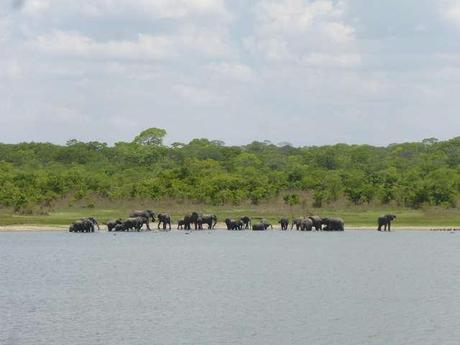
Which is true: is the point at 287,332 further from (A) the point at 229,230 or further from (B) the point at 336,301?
(A) the point at 229,230

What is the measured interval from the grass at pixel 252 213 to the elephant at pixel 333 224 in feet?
8.64

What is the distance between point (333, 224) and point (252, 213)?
9.75 metres

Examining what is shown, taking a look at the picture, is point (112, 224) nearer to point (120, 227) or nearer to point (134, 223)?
point (120, 227)

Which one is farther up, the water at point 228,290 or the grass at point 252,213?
the grass at point 252,213

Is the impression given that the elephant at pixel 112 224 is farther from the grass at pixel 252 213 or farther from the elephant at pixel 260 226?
the elephant at pixel 260 226

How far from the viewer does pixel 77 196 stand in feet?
284

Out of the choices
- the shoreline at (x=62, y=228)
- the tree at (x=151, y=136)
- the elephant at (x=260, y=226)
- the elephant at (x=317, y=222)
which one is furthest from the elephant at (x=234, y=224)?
the tree at (x=151, y=136)

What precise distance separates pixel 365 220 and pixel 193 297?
135ft

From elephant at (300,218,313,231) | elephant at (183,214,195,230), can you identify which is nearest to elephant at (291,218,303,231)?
elephant at (300,218,313,231)

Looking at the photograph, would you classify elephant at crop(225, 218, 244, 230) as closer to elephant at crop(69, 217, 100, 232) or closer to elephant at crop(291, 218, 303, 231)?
elephant at crop(291, 218, 303, 231)

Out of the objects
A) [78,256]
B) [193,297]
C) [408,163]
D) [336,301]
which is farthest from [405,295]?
[408,163]

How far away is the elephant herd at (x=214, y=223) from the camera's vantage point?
71250mm

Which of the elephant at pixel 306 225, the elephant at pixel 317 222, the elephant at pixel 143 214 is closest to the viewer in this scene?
the elephant at pixel 306 225

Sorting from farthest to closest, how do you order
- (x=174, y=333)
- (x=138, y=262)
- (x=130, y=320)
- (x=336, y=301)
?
(x=138, y=262) → (x=336, y=301) → (x=130, y=320) → (x=174, y=333)
